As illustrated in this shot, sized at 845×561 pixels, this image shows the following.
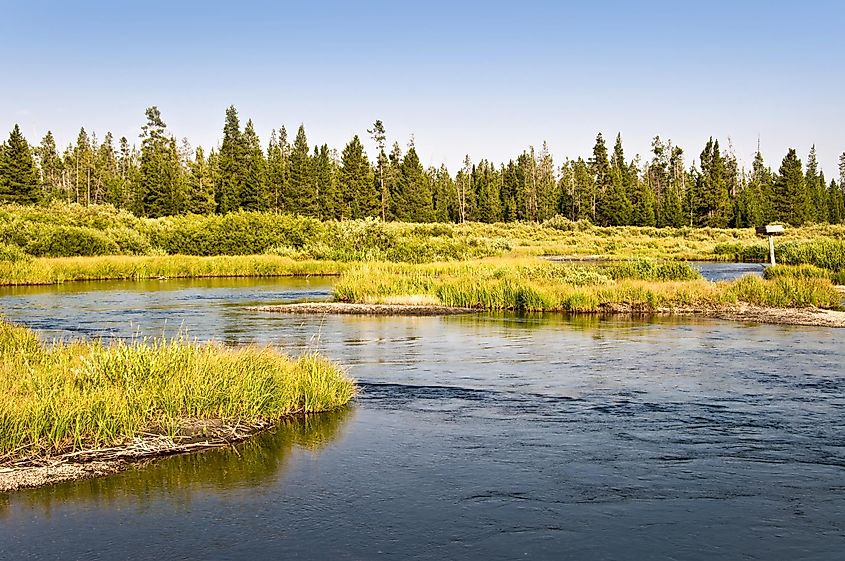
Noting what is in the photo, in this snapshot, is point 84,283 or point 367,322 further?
point 84,283

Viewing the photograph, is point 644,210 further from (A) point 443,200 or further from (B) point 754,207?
(A) point 443,200

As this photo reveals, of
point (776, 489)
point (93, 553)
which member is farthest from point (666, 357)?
point (93, 553)

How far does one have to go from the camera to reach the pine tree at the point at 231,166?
310 feet

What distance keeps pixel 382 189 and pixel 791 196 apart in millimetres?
50348

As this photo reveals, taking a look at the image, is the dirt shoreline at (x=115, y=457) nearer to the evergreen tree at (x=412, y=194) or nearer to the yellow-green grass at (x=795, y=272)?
the yellow-green grass at (x=795, y=272)

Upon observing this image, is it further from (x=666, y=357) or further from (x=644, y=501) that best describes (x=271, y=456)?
(x=666, y=357)

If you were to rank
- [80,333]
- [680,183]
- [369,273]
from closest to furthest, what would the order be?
[80,333]
[369,273]
[680,183]

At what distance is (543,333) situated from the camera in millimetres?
25516

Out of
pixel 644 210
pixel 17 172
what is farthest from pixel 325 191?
pixel 644 210

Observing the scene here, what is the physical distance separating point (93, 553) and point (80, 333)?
1761 centimetres

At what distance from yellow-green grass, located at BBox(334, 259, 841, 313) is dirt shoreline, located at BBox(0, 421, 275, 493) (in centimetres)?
2058

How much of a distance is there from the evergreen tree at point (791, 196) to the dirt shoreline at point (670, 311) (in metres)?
79.4

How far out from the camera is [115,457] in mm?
11328

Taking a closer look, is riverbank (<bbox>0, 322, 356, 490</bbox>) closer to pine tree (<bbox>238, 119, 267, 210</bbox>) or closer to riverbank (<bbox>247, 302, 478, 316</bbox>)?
riverbank (<bbox>247, 302, 478, 316</bbox>)
